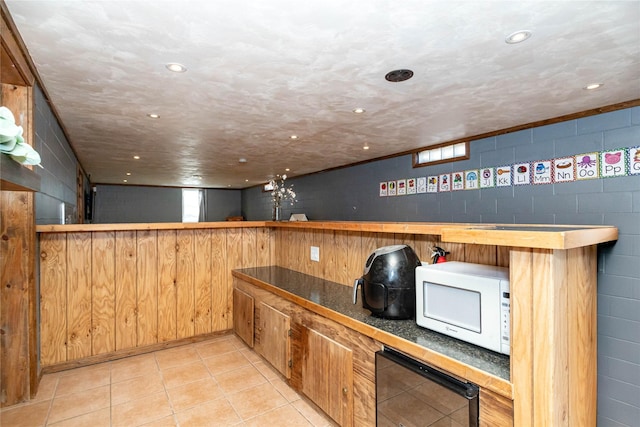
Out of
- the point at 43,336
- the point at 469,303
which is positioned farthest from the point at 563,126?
the point at 43,336

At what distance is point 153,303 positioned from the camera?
327 cm

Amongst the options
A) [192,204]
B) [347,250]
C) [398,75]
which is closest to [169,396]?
[347,250]

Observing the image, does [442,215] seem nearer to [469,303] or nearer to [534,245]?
[469,303]

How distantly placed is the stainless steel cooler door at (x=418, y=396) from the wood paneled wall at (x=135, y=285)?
237 centimetres

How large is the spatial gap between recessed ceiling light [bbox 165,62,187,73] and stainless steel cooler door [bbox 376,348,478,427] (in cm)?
209

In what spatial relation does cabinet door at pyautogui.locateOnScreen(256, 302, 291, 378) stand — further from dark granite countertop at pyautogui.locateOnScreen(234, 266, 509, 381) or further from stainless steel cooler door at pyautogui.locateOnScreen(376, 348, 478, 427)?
stainless steel cooler door at pyautogui.locateOnScreen(376, 348, 478, 427)

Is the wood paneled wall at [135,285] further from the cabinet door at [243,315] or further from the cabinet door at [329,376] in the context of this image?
the cabinet door at [329,376]

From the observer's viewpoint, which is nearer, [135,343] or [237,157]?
[135,343]

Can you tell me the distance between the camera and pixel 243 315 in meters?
3.36

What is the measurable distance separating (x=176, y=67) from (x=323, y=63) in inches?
37.0

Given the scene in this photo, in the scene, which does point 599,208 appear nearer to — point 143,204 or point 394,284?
point 394,284

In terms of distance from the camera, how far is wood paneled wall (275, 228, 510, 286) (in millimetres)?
1962

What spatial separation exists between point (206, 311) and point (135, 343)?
0.70m

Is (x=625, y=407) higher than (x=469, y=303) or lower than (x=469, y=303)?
lower
